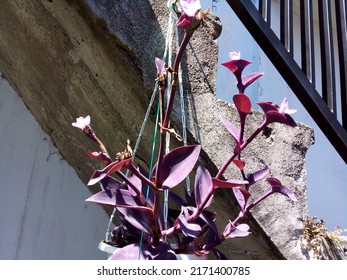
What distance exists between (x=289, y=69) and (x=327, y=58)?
0.23 metres

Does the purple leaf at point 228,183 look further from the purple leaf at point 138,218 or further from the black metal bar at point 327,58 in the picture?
the black metal bar at point 327,58

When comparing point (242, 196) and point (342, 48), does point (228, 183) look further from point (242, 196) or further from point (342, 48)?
point (342, 48)

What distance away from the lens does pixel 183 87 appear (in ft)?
3.52

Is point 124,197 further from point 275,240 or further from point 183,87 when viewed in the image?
point 275,240

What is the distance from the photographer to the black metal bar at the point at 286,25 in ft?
4.10

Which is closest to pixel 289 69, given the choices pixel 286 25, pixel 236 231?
pixel 286 25

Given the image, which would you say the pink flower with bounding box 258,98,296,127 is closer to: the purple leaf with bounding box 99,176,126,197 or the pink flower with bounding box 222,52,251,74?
the pink flower with bounding box 222,52,251,74

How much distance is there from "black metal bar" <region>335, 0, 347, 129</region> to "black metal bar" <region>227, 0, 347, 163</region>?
80 mm

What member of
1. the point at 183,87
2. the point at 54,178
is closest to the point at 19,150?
the point at 54,178

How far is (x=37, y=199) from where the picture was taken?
1.78 m

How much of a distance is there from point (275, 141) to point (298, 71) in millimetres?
236

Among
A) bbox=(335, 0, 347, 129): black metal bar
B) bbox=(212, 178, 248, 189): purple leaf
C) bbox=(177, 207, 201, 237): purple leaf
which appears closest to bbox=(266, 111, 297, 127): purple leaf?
bbox=(212, 178, 248, 189): purple leaf

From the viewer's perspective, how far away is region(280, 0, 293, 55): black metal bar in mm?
1251
